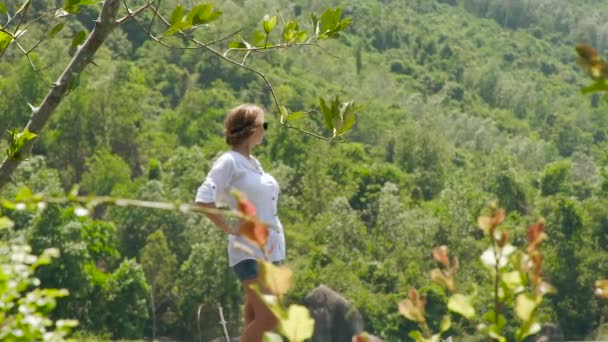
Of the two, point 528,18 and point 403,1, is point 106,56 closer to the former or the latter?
point 403,1

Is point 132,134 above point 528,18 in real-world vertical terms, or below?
above

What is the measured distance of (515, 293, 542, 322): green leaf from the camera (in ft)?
3.22

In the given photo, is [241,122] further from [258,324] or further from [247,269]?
[258,324]

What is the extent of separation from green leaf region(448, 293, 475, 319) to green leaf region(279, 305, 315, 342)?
0.54 feet

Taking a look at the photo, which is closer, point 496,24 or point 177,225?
point 177,225

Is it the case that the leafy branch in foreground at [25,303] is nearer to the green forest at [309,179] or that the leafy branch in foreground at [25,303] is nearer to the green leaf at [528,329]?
the green leaf at [528,329]


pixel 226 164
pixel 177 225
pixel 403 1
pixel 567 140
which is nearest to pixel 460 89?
pixel 567 140

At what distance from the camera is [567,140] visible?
8394cm

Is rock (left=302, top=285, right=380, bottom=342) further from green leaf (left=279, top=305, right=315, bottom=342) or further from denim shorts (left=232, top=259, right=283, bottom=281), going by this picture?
green leaf (left=279, top=305, right=315, bottom=342)

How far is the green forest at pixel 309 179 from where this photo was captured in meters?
41.9

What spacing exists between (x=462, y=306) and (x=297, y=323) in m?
0.19

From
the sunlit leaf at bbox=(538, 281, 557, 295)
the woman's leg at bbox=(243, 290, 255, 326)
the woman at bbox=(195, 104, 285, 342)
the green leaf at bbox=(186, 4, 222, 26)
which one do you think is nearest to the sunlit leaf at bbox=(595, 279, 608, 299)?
the sunlit leaf at bbox=(538, 281, 557, 295)

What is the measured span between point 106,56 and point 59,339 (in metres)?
68.2

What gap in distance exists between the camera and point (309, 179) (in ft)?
168
